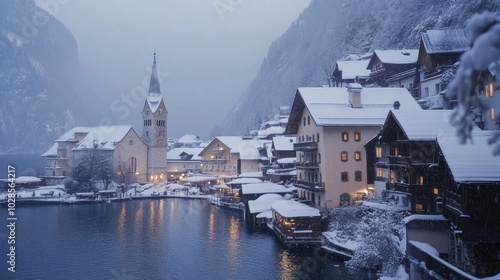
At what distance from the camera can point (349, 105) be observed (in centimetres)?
4762

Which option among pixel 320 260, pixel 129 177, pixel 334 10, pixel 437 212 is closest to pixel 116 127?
pixel 129 177

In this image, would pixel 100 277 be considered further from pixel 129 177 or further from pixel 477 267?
pixel 129 177

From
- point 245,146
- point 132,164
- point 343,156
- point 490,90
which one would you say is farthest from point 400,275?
point 132,164

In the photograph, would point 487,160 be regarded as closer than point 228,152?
Yes

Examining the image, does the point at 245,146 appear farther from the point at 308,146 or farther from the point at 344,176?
the point at 344,176

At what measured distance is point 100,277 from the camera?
32.2 meters

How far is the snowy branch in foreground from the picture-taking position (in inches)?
205

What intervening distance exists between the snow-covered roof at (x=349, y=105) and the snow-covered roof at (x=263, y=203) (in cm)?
1394

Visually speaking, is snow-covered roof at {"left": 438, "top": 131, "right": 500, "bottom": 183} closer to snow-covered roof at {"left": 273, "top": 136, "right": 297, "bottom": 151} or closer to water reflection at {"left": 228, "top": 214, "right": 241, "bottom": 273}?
water reflection at {"left": 228, "top": 214, "right": 241, "bottom": 273}

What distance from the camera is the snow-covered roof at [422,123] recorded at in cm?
3142

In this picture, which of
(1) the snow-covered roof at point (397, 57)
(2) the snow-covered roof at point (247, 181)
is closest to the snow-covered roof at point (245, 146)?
(2) the snow-covered roof at point (247, 181)

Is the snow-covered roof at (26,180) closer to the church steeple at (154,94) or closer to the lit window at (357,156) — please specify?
the church steeple at (154,94)

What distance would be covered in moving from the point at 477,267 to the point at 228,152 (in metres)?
79.0

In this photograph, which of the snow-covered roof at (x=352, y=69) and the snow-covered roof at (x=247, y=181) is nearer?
the snow-covered roof at (x=247, y=181)
